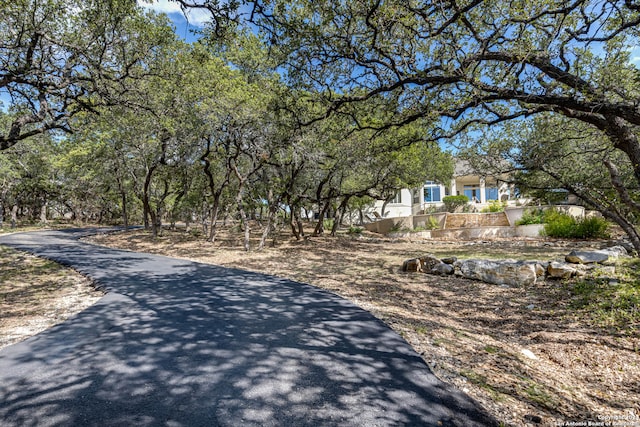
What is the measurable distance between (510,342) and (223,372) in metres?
3.82

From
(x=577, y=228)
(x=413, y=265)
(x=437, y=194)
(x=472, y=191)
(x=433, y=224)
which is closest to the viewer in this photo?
(x=413, y=265)

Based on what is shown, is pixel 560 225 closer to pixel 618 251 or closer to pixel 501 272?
pixel 618 251

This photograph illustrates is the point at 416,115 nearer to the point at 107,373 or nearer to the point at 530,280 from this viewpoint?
A: the point at 530,280

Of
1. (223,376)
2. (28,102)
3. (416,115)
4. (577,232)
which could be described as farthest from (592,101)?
(577,232)

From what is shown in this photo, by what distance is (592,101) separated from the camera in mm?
3984

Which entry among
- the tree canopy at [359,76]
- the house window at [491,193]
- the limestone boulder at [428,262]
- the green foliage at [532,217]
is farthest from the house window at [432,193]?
the limestone boulder at [428,262]

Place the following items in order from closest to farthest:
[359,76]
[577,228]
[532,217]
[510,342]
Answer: [510,342] → [359,76] → [577,228] → [532,217]

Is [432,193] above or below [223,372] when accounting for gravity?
above

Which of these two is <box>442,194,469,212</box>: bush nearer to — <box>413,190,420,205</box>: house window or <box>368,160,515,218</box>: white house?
<box>368,160,515,218</box>: white house

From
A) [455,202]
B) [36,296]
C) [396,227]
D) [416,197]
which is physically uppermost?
[416,197]

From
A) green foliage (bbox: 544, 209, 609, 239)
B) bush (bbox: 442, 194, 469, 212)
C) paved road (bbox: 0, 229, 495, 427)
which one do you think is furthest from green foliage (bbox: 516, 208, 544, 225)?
paved road (bbox: 0, 229, 495, 427)

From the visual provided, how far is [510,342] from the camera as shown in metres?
4.21

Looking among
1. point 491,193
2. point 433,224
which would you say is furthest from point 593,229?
point 491,193

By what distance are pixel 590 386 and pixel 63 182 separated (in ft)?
119
